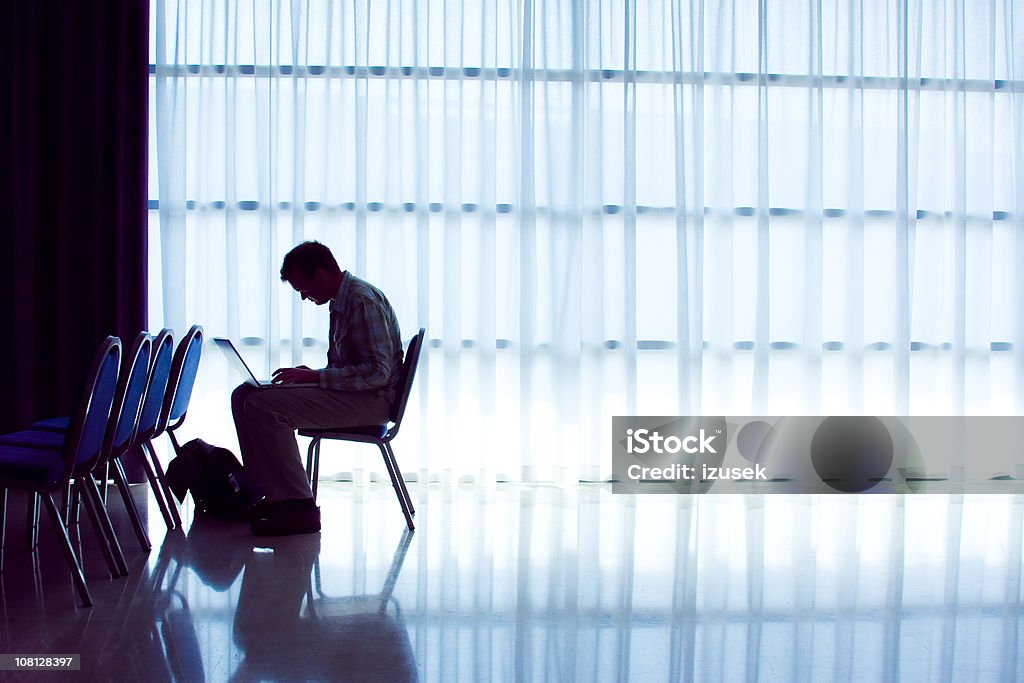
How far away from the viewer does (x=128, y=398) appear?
9.80ft

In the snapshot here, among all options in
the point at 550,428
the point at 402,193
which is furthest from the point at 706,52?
the point at 550,428

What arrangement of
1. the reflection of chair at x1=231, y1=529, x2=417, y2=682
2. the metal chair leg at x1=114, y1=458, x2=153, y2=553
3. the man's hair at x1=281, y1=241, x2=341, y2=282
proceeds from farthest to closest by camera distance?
the man's hair at x1=281, y1=241, x2=341, y2=282 < the metal chair leg at x1=114, y1=458, x2=153, y2=553 < the reflection of chair at x1=231, y1=529, x2=417, y2=682

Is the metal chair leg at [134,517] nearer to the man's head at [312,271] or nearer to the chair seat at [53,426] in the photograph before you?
the chair seat at [53,426]

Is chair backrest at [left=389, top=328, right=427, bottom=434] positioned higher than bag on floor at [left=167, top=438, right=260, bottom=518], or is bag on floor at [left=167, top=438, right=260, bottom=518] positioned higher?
chair backrest at [left=389, top=328, right=427, bottom=434]

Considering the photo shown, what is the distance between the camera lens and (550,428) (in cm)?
473

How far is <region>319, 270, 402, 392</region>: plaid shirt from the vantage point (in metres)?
3.55

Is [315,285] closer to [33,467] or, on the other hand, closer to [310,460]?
[310,460]

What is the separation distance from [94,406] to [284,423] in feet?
3.27

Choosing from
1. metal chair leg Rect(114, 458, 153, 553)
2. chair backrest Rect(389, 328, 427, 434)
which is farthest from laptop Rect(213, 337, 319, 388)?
metal chair leg Rect(114, 458, 153, 553)

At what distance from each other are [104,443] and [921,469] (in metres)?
3.89

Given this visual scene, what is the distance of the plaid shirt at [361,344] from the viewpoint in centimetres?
355

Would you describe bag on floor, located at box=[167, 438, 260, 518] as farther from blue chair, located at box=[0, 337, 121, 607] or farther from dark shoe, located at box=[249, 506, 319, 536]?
blue chair, located at box=[0, 337, 121, 607]

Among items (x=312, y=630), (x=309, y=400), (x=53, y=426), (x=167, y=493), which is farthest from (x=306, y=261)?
(x=312, y=630)

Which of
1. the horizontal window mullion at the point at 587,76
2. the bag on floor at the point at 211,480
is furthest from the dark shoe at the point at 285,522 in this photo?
the horizontal window mullion at the point at 587,76
